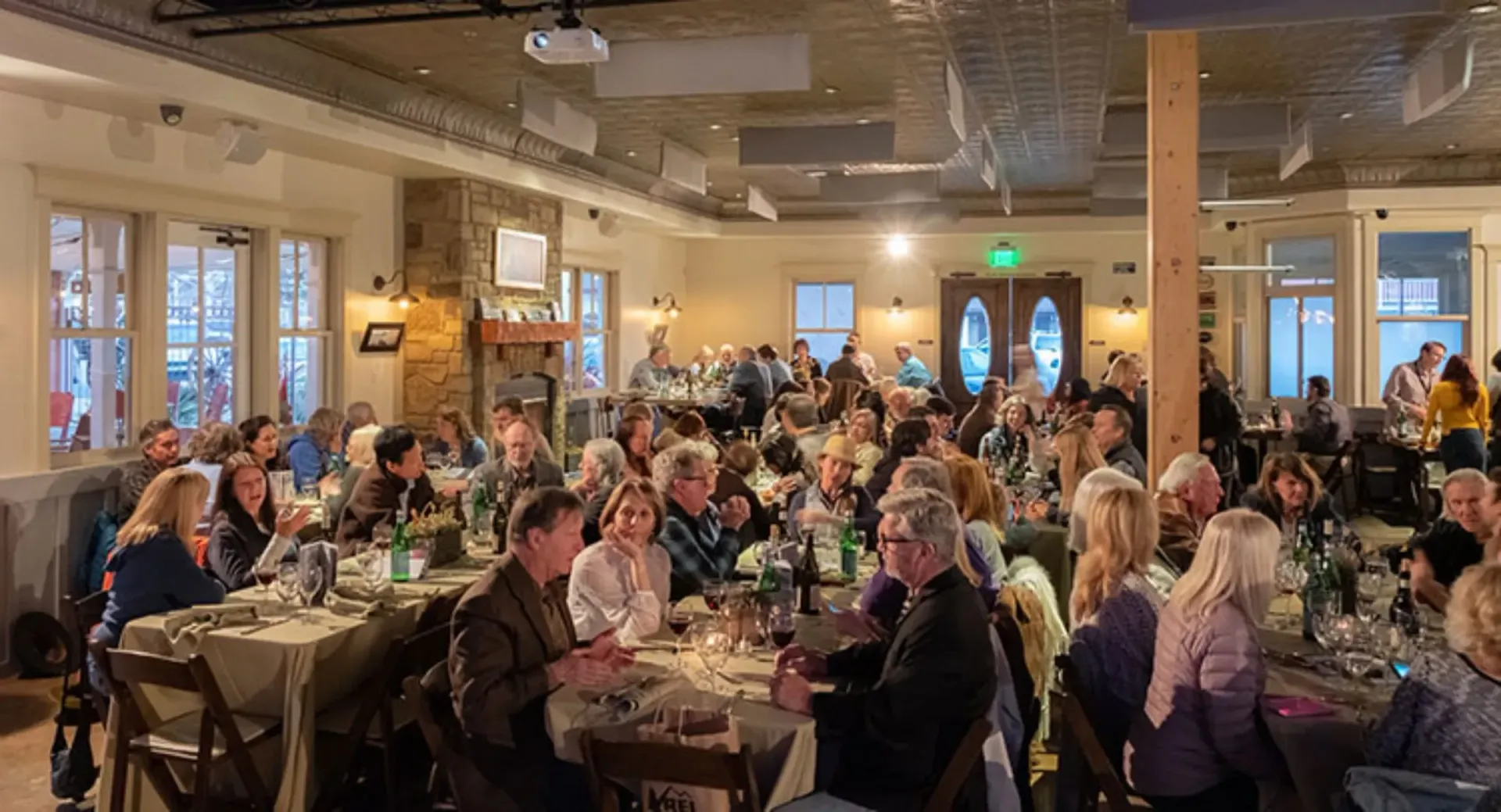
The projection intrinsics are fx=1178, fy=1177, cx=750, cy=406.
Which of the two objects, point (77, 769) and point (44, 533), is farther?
point (44, 533)

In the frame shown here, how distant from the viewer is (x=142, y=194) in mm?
7375

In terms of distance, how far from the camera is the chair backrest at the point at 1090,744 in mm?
3102

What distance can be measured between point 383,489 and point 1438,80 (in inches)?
282

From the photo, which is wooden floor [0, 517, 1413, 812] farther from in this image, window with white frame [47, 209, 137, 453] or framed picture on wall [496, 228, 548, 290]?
framed picture on wall [496, 228, 548, 290]

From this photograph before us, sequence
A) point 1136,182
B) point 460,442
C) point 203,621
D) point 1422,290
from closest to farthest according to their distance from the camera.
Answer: point 203,621
point 460,442
point 1136,182
point 1422,290

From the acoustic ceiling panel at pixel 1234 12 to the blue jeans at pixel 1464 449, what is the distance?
529cm

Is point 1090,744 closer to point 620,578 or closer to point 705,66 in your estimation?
point 620,578

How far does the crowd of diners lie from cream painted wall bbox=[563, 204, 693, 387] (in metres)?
7.67

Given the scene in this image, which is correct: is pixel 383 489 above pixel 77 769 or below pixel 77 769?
above

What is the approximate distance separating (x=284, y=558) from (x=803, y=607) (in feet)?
6.12

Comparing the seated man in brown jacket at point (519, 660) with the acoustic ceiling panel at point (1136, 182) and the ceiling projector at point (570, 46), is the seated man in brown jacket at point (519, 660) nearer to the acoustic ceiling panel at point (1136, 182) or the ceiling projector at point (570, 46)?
the ceiling projector at point (570, 46)

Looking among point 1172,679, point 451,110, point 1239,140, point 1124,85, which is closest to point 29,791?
point 1172,679

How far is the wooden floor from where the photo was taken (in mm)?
4426

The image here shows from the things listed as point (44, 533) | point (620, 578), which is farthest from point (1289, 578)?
point (44, 533)
